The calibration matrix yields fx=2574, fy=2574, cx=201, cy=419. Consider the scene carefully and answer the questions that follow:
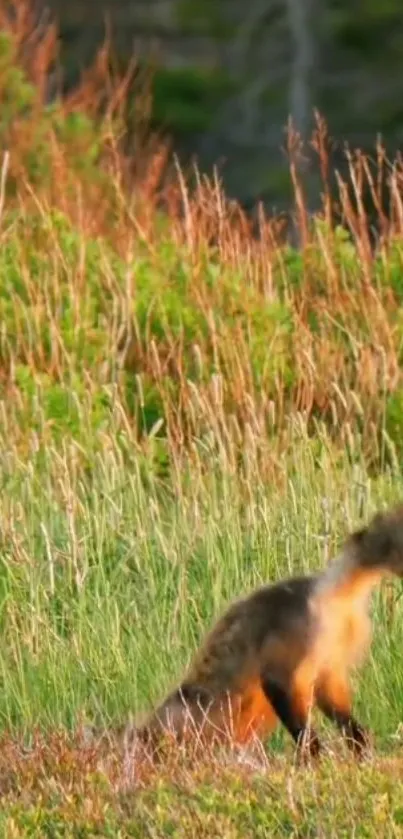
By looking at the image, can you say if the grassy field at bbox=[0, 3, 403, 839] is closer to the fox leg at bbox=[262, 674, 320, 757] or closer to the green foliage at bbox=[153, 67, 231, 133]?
the fox leg at bbox=[262, 674, 320, 757]

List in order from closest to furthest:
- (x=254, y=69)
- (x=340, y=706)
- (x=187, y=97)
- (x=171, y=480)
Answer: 1. (x=340, y=706)
2. (x=171, y=480)
3. (x=187, y=97)
4. (x=254, y=69)

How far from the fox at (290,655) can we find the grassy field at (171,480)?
15 cm

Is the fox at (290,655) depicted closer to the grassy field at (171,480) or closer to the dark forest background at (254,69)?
the grassy field at (171,480)

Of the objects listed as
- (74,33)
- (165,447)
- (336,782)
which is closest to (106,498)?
(165,447)

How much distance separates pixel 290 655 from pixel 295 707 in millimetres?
159

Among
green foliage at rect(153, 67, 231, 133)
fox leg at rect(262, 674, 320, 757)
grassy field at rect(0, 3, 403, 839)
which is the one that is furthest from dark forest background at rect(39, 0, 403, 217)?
fox leg at rect(262, 674, 320, 757)

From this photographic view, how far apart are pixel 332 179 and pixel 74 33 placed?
4590mm

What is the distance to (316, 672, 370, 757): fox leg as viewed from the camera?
24.4 ft

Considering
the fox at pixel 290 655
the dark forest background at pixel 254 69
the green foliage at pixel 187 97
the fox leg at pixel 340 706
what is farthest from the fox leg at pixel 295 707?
the green foliage at pixel 187 97

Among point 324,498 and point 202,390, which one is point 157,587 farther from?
point 202,390

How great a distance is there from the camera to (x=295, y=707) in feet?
23.8

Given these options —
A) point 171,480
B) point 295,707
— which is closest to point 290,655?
point 295,707

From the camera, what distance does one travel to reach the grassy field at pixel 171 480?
268 inches

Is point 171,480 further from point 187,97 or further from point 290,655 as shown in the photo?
point 187,97
